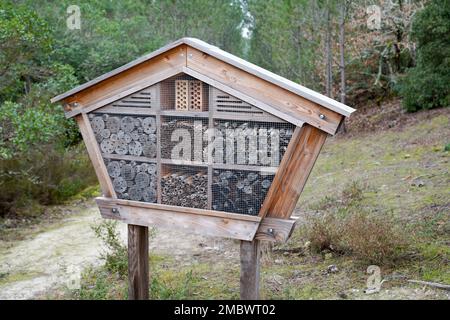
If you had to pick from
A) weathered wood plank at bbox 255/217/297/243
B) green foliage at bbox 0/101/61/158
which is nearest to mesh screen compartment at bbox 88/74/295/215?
weathered wood plank at bbox 255/217/297/243

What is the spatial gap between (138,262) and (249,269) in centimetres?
100

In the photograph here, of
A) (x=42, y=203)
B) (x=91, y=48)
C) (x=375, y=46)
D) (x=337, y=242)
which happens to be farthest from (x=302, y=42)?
(x=337, y=242)

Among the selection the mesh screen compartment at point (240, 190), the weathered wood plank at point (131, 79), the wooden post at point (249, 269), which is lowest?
the wooden post at point (249, 269)

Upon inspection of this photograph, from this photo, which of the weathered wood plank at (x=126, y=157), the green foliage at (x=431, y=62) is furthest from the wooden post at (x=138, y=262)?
the green foliage at (x=431, y=62)

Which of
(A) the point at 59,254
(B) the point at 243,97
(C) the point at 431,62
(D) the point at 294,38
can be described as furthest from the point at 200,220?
(D) the point at 294,38

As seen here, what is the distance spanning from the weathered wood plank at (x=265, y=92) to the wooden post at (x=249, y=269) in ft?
3.40

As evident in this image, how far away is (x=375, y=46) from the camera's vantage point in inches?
646

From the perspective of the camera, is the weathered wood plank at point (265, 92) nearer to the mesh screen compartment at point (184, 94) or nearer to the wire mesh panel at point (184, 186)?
the mesh screen compartment at point (184, 94)

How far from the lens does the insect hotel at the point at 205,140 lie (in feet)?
12.6

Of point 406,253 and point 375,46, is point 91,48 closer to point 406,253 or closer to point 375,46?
point 375,46

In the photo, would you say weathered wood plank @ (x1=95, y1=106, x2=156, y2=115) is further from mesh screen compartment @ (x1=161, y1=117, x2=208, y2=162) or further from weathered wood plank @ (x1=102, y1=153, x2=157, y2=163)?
weathered wood plank @ (x1=102, y1=153, x2=157, y2=163)

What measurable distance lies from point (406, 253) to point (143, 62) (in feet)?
10.6

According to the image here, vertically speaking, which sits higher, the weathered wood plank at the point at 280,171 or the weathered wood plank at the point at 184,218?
the weathered wood plank at the point at 280,171

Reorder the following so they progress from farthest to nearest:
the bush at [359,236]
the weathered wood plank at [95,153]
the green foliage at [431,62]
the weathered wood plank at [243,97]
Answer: the green foliage at [431,62]
the bush at [359,236]
the weathered wood plank at [95,153]
the weathered wood plank at [243,97]
